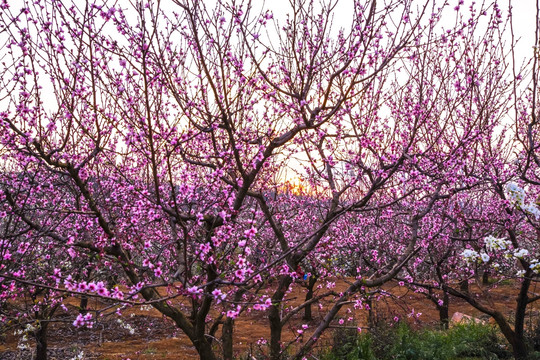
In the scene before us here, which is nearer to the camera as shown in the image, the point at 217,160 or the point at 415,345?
the point at 217,160

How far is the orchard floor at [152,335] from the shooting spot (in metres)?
10.8

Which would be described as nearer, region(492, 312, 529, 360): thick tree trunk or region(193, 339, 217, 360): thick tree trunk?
region(193, 339, 217, 360): thick tree trunk

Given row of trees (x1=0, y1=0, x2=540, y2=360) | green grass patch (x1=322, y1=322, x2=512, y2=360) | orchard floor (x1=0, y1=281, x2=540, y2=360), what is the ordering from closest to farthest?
row of trees (x1=0, y1=0, x2=540, y2=360), green grass patch (x1=322, y1=322, x2=512, y2=360), orchard floor (x1=0, y1=281, x2=540, y2=360)

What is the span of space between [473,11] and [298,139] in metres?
3.48

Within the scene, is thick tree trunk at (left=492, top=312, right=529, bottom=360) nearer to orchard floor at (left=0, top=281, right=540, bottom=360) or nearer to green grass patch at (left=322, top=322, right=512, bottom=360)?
green grass patch at (left=322, top=322, right=512, bottom=360)

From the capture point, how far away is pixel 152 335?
44.0 ft

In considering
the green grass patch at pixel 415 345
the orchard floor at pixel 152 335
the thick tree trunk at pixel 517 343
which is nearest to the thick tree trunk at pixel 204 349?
the orchard floor at pixel 152 335

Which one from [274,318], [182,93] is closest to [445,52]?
[182,93]

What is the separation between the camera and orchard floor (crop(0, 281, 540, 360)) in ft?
35.5

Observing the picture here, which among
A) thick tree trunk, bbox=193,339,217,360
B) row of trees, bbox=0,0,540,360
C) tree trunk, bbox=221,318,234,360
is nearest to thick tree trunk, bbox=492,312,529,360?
row of trees, bbox=0,0,540,360

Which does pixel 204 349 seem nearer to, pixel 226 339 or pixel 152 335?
pixel 226 339

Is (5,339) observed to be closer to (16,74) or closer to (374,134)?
(16,74)

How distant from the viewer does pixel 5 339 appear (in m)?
12.6

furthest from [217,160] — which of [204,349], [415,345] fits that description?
[415,345]
